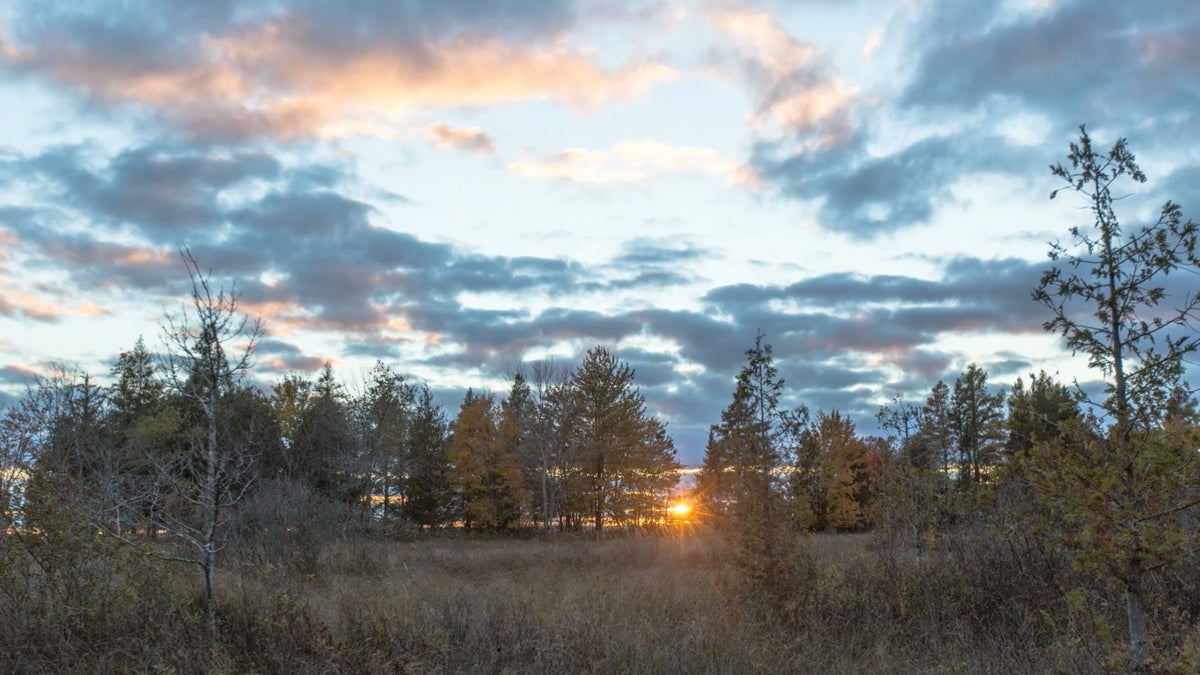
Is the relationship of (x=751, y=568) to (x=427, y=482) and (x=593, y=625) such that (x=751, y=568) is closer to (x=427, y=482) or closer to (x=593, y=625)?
(x=593, y=625)

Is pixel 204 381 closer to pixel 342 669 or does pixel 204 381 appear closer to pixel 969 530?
pixel 342 669

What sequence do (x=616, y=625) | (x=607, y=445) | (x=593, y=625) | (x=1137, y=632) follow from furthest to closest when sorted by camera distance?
(x=607, y=445), (x=616, y=625), (x=593, y=625), (x=1137, y=632)

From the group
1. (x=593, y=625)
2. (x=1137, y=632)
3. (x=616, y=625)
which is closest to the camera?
(x=1137, y=632)

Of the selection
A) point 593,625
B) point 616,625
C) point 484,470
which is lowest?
point 616,625

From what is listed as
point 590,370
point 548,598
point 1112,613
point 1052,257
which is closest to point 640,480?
point 590,370

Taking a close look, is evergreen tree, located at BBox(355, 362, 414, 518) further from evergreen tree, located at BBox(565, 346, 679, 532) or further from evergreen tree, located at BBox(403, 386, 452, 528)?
evergreen tree, located at BBox(565, 346, 679, 532)

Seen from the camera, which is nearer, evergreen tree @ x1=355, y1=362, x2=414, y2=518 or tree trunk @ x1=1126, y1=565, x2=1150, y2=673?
tree trunk @ x1=1126, y1=565, x2=1150, y2=673

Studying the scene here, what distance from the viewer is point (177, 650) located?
8.74 metres

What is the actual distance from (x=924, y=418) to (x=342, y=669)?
15.1m

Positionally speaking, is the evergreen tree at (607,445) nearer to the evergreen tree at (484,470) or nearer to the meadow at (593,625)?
the evergreen tree at (484,470)

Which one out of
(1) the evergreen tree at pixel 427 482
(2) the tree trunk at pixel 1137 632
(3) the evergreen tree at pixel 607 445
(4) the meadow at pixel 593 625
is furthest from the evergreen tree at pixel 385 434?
(2) the tree trunk at pixel 1137 632

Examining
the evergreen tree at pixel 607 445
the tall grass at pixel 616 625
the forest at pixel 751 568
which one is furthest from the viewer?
the evergreen tree at pixel 607 445

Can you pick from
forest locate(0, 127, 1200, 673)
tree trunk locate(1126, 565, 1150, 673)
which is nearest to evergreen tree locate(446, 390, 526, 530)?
forest locate(0, 127, 1200, 673)

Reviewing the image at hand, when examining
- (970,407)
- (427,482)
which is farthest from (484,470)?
(970,407)
